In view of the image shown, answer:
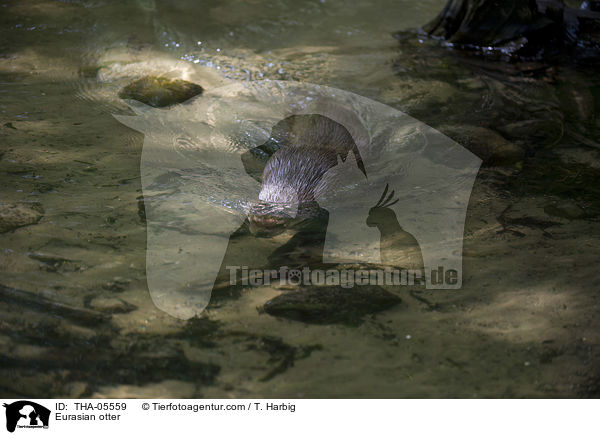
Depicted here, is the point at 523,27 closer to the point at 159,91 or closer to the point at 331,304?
the point at 159,91

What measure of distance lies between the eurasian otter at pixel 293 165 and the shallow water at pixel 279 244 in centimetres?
27

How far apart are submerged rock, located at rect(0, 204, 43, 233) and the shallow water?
4 cm

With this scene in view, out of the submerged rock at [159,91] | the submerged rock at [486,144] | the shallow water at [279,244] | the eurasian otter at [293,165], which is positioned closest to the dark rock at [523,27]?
the shallow water at [279,244]

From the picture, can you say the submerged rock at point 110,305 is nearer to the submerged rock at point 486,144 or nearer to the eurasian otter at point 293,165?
the eurasian otter at point 293,165

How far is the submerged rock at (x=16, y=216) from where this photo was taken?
2576mm

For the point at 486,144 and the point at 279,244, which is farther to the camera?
the point at 486,144

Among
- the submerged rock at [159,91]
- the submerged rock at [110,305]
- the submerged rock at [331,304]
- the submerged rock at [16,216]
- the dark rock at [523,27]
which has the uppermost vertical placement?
the dark rock at [523,27]

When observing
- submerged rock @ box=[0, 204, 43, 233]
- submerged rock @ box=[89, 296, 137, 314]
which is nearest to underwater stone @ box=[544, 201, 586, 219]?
submerged rock @ box=[89, 296, 137, 314]

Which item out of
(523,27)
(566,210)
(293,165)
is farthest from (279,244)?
(523,27)

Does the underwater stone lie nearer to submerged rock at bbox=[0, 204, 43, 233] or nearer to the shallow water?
the shallow water

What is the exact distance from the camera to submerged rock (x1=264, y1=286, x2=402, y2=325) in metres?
2.18

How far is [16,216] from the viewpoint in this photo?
8.65 feet

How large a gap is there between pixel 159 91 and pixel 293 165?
1547 mm

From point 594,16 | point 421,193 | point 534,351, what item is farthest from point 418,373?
point 594,16
